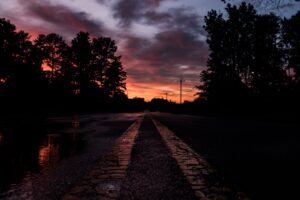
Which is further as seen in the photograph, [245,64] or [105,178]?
[245,64]

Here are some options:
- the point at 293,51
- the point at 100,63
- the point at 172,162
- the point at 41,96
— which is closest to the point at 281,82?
the point at 293,51

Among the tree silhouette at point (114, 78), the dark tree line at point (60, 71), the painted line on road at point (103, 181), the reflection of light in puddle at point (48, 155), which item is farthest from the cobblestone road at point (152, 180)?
the tree silhouette at point (114, 78)

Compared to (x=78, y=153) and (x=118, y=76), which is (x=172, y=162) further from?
(x=118, y=76)

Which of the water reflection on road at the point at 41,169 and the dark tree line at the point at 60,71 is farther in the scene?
the dark tree line at the point at 60,71

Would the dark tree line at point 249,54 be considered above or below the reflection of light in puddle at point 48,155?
above

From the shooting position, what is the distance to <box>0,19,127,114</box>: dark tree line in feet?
161

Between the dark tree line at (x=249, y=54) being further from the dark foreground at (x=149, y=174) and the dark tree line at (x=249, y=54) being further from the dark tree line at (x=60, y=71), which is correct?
the dark foreground at (x=149, y=174)

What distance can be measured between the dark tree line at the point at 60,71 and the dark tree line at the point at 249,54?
1120 inches

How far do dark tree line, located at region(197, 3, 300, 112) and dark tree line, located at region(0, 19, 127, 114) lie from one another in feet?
93.3

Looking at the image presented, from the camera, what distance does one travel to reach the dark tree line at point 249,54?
5422 cm

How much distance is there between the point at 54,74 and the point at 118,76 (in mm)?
19309

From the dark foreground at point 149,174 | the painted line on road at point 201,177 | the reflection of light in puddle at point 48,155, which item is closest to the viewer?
the painted line on road at point 201,177

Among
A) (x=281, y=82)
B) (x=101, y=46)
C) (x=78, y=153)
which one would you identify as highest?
(x=101, y=46)

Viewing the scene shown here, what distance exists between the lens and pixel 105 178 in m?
5.05
